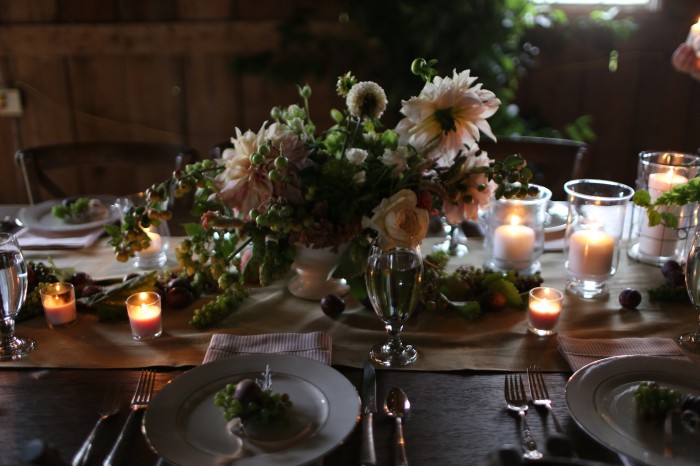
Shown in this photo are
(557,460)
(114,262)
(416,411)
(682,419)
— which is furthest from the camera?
(114,262)

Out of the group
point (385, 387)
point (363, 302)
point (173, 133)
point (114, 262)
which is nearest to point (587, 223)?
point (363, 302)

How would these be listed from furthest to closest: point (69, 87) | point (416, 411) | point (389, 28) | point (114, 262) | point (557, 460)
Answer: point (69, 87)
point (389, 28)
point (114, 262)
point (416, 411)
point (557, 460)

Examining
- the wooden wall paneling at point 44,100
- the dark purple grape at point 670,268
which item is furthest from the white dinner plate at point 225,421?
the wooden wall paneling at point 44,100

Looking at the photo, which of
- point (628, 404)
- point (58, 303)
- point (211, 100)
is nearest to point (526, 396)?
point (628, 404)

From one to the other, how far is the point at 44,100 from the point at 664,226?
241 centimetres

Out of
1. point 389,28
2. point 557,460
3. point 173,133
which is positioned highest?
point 389,28

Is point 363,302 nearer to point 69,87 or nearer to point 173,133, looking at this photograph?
point 173,133

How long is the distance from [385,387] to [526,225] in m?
0.52

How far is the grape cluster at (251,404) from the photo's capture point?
0.76 meters

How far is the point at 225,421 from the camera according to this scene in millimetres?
780

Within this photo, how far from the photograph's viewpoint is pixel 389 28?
8.09ft

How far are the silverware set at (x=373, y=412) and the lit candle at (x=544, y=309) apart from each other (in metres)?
0.29

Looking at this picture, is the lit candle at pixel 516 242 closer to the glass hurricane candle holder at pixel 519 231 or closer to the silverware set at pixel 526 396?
the glass hurricane candle holder at pixel 519 231

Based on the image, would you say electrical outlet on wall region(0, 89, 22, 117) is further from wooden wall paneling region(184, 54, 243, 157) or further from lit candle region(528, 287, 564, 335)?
lit candle region(528, 287, 564, 335)
